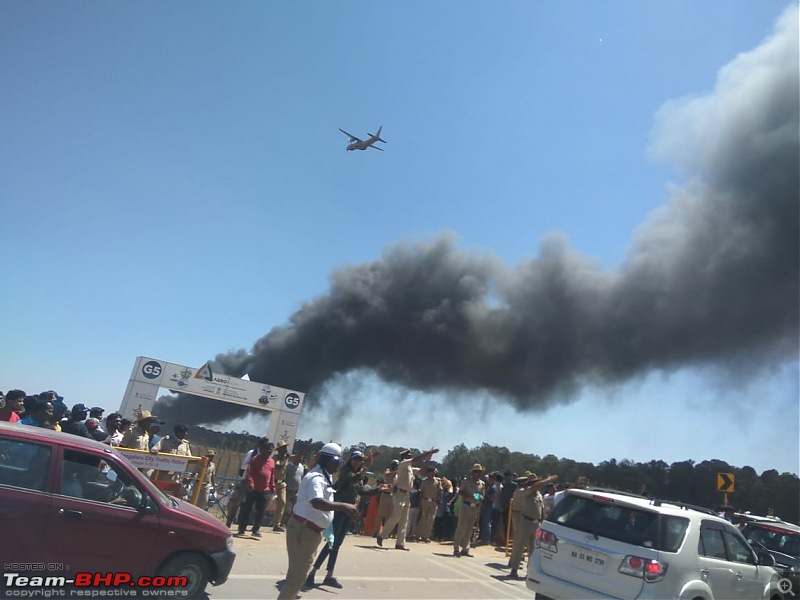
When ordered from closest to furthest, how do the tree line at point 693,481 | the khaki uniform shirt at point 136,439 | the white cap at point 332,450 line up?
the white cap at point 332,450, the khaki uniform shirt at point 136,439, the tree line at point 693,481

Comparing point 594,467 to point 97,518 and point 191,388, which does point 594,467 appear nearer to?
point 191,388

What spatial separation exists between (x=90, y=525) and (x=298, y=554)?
4.94 ft

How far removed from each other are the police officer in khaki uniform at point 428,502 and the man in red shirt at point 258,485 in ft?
10.9

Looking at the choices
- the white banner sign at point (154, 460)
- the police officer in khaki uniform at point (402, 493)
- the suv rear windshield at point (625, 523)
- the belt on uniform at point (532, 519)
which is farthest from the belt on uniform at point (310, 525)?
the belt on uniform at point (532, 519)

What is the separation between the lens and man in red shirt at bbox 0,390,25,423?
6527mm

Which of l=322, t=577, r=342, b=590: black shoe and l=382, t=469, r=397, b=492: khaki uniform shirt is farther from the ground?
l=382, t=469, r=397, b=492: khaki uniform shirt

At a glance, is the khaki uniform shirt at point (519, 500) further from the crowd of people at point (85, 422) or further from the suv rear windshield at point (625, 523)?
the crowd of people at point (85, 422)

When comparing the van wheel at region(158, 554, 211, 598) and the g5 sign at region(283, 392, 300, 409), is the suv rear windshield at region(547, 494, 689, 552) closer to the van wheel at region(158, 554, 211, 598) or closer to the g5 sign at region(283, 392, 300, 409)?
the van wheel at region(158, 554, 211, 598)

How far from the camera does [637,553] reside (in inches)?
172

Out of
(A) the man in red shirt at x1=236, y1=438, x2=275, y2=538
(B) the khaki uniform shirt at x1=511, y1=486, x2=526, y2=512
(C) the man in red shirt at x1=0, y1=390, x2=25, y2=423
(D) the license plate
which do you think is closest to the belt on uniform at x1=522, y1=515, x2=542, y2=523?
(B) the khaki uniform shirt at x1=511, y1=486, x2=526, y2=512

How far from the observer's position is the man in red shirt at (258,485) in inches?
300

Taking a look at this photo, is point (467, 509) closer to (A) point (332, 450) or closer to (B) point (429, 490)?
(B) point (429, 490)

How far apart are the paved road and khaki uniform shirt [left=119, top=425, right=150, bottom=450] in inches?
72.2

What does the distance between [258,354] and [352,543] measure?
26181 mm
